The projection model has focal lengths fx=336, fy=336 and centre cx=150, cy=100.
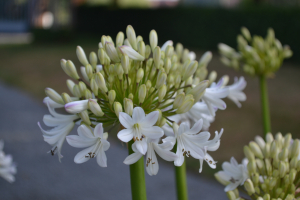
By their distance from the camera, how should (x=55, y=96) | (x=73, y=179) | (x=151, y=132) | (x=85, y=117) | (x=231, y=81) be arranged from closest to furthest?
(x=151, y=132) < (x=85, y=117) < (x=55, y=96) < (x=73, y=179) < (x=231, y=81)

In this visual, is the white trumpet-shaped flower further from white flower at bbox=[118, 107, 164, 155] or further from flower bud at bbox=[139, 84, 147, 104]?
flower bud at bbox=[139, 84, 147, 104]

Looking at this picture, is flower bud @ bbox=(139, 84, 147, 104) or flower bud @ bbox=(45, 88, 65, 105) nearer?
flower bud @ bbox=(139, 84, 147, 104)

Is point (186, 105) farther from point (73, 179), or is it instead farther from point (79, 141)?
point (73, 179)

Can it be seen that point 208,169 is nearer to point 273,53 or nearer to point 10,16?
point 273,53

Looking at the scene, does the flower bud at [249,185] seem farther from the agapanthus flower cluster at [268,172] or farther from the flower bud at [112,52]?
the flower bud at [112,52]

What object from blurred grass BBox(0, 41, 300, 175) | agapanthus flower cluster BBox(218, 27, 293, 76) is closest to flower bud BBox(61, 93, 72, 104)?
agapanthus flower cluster BBox(218, 27, 293, 76)

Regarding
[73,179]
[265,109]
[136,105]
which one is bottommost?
[136,105]

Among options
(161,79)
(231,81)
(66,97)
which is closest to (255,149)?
(161,79)
